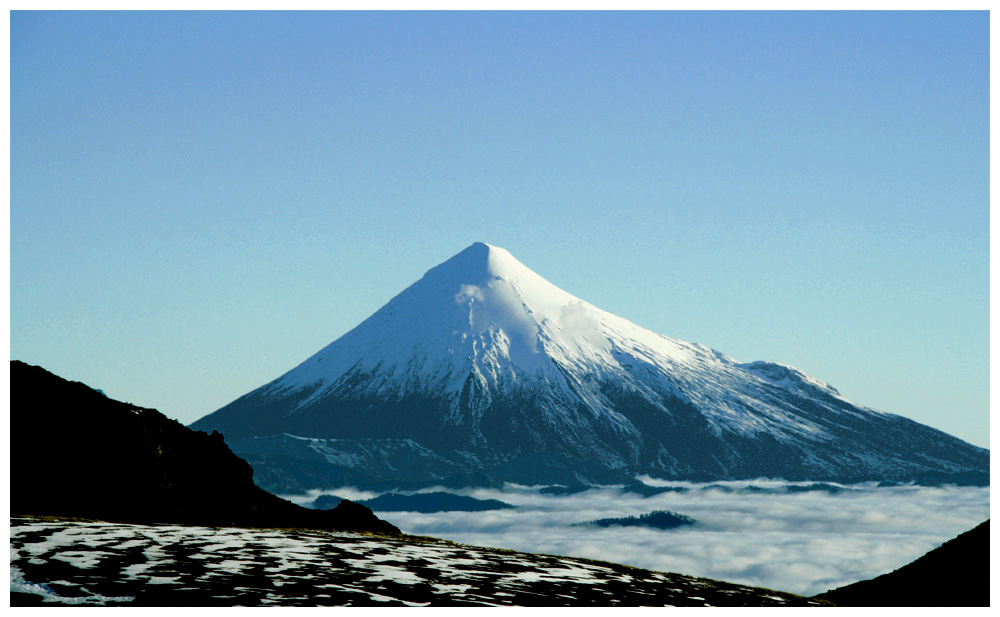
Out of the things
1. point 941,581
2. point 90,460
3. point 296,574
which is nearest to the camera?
point 296,574

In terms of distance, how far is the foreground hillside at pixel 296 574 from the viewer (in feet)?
62.8

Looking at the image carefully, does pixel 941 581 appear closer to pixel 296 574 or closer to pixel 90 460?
pixel 90 460

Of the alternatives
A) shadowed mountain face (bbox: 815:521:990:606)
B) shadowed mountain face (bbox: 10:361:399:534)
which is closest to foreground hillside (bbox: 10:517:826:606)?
shadowed mountain face (bbox: 10:361:399:534)

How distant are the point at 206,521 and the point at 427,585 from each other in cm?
1972

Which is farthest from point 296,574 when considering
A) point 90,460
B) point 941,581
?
point 941,581

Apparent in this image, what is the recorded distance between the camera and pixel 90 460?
36.4 metres

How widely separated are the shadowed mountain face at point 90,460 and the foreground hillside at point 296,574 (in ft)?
24.1

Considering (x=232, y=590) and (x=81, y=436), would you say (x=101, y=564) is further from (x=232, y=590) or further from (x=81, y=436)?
(x=81, y=436)

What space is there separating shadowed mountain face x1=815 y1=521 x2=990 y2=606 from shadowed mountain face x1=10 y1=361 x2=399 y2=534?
25286 mm

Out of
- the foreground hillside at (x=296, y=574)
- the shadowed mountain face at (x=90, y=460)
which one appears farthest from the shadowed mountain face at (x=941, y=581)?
the shadowed mountain face at (x=90, y=460)

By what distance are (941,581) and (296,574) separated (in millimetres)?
34169

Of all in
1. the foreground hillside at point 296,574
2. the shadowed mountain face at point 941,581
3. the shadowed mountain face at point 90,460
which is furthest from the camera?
the shadowed mountain face at point 941,581

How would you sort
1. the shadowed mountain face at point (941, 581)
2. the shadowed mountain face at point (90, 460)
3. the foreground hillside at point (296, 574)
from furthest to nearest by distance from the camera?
1. the shadowed mountain face at point (941, 581)
2. the shadowed mountain face at point (90, 460)
3. the foreground hillside at point (296, 574)

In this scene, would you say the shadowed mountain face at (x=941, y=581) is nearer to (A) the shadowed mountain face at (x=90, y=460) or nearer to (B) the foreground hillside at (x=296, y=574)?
(B) the foreground hillside at (x=296, y=574)
